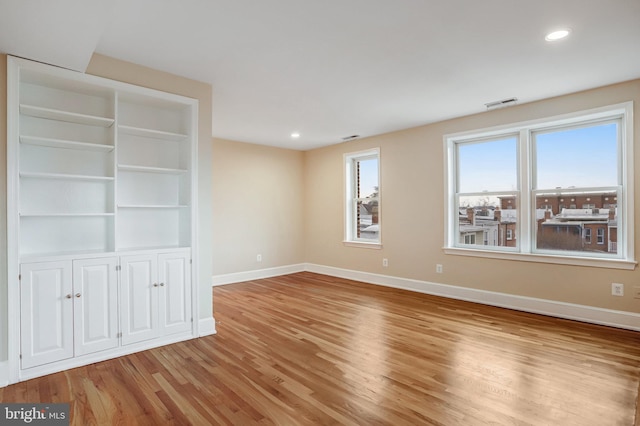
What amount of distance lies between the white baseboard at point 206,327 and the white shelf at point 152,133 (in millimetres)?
1863

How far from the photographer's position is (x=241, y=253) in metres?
6.35

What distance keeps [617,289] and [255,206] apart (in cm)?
529

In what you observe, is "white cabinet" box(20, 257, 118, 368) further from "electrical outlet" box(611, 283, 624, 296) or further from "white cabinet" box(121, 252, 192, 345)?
"electrical outlet" box(611, 283, 624, 296)

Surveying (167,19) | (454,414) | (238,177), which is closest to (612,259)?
(454,414)

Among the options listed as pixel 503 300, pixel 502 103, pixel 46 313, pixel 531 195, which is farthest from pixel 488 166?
pixel 46 313

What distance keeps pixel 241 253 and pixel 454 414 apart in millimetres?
4813

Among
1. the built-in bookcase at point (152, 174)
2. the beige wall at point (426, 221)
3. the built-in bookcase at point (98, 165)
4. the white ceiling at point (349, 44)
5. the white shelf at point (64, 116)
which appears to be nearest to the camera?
the white ceiling at point (349, 44)

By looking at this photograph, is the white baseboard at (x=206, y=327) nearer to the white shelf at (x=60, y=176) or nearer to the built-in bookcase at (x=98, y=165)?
the built-in bookcase at (x=98, y=165)

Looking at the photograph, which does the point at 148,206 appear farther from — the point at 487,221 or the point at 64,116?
the point at 487,221

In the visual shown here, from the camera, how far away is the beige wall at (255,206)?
6094 millimetres

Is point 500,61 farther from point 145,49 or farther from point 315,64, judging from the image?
point 145,49

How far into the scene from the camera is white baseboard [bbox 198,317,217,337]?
3.53 metres

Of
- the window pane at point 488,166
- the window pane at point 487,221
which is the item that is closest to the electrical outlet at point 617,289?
the window pane at point 487,221

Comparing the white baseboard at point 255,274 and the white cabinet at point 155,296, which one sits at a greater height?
the white cabinet at point 155,296
